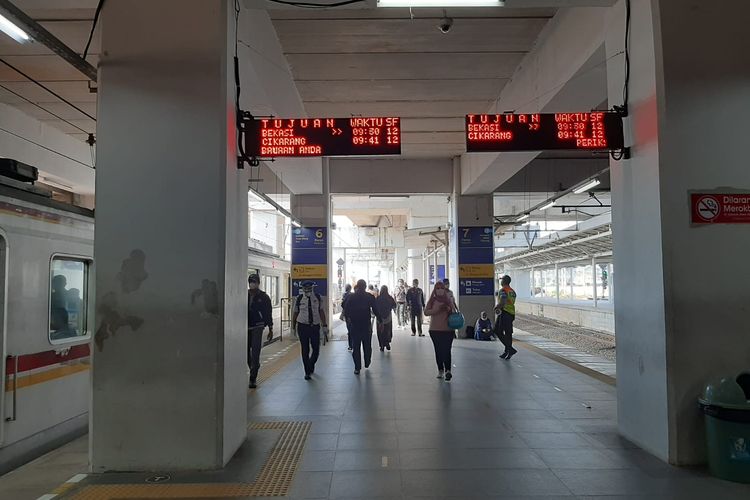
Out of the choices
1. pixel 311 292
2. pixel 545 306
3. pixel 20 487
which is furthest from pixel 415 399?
pixel 545 306

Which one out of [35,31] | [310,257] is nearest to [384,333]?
[310,257]

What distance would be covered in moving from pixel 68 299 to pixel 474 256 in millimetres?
11244

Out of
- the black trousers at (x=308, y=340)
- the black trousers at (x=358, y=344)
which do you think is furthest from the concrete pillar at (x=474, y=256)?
the black trousers at (x=308, y=340)

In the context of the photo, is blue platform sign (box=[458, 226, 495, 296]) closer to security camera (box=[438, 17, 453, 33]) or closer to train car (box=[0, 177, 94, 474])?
security camera (box=[438, 17, 453, 33])

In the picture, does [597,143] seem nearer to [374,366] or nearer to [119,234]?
[119,234]

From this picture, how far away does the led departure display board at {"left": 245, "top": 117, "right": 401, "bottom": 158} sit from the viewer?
5086 mm

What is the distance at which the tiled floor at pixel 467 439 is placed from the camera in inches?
152

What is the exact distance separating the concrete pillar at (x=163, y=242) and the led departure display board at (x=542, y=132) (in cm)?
268

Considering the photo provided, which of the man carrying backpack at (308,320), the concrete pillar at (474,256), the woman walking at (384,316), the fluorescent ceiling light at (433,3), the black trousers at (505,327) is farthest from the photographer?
the concrete pillar at (474,256)

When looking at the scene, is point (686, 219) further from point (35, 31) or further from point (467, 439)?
point (35, 31)

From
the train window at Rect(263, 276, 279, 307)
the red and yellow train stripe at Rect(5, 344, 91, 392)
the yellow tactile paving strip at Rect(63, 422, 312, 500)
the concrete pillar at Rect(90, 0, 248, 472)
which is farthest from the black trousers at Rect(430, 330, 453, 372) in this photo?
the train window at Rect(263, 276, 279, 307)

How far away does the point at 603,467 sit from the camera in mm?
4246

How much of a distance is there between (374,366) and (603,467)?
560 centimetres

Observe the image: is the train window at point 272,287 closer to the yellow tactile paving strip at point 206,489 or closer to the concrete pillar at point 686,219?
the yellow tactile paving strip at point 206,489
